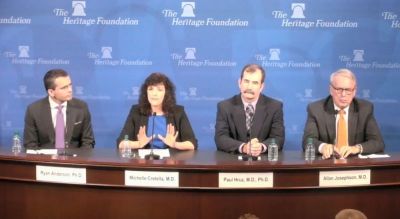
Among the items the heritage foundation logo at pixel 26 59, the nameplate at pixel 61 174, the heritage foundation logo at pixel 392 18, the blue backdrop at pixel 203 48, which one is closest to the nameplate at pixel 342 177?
the nameplate at pixel 61 174

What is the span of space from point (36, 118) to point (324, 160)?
2.14 m

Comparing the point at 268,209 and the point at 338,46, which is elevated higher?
the point at 338,46

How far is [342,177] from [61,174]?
164cm

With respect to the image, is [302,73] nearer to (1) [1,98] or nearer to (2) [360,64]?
(2) [360,64]

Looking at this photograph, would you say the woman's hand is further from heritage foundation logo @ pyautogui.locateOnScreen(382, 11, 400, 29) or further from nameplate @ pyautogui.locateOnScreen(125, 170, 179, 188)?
heritage foundation logo @ pyautogui.locateOnScreen(382, 11, 400, 29)

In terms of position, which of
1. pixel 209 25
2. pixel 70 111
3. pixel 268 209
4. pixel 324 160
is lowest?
pixel 268 209

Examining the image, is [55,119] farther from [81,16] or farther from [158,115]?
[81,16]

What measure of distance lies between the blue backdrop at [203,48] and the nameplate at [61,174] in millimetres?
2376

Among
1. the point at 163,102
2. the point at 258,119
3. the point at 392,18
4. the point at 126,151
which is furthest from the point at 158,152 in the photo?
the point at 392,18

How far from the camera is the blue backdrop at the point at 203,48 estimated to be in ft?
19.1

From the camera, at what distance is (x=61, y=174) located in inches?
143

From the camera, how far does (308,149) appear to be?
12.6 ft

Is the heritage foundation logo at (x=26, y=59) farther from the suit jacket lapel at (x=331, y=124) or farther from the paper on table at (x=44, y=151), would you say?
the suit jacket lapel at (x=331, y=124)

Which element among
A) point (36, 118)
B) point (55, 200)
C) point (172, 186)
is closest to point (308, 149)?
point (172, 186)
